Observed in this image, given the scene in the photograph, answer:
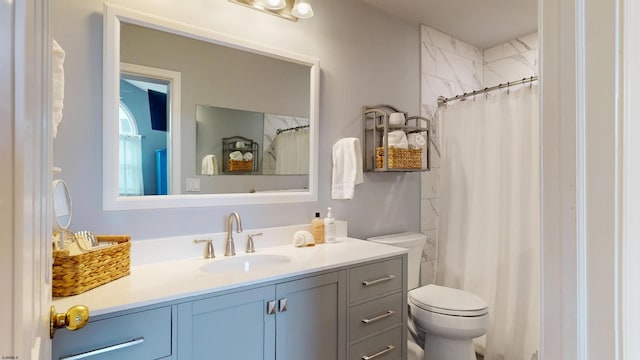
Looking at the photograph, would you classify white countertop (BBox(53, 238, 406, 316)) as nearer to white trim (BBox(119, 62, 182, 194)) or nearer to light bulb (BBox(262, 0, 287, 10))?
white trim (BBox(119, 62, 182, 194))

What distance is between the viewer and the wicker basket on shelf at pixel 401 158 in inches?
87.7

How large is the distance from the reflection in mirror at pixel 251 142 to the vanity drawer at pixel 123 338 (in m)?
0.78

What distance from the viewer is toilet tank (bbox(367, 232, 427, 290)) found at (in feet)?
7.44

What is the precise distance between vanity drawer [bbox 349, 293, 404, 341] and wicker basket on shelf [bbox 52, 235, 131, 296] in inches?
39.9

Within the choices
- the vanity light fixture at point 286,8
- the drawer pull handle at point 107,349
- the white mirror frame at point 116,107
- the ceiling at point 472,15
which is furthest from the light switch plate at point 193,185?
the ceiling at point 472,15

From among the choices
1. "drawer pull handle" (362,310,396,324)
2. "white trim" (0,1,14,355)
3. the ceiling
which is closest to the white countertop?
"drawer pull handle" (362,310,396,324)

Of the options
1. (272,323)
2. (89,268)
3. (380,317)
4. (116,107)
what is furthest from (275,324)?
(116,107)

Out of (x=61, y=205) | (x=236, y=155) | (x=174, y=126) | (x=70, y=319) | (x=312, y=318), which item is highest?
(x=174, y=126)

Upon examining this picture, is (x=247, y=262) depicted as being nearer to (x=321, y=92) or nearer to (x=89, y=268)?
(x=89, y=268)

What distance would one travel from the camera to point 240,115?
5.99 ft

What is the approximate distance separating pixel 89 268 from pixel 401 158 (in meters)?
1.82

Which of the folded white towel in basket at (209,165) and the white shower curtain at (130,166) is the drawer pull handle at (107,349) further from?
the folded white towel in basket at (209,165)

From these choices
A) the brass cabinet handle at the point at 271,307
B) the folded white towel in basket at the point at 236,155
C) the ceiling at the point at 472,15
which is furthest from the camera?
the ceiling at the point at 472,15

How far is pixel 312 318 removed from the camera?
1.45 meters
